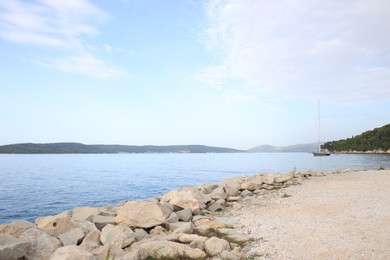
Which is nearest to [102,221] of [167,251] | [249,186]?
[167,251]

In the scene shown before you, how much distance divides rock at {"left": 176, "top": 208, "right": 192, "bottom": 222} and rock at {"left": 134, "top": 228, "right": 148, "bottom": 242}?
2084 mm

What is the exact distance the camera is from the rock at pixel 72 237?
8414mm

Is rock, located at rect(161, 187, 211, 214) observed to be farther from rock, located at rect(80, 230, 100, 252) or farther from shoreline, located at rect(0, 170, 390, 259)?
rock, located at rect(80, 230, 100, 252)

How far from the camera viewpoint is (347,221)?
32.4 feet

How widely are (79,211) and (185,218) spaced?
3.78m

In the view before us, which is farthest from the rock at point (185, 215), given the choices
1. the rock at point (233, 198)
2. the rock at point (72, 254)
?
the rock at point (72, 254)

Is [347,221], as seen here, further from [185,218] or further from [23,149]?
[23,149]

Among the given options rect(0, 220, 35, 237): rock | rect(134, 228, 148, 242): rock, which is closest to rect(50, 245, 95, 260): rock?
rect(134, 228, 148, 242): rock

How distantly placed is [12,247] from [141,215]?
3.93 meters

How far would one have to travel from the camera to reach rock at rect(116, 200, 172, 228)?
32.3 feet

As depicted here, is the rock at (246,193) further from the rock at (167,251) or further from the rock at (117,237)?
the rock at (167,251)

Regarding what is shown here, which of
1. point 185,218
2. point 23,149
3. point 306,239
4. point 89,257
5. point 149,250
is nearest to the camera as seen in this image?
point 89,257

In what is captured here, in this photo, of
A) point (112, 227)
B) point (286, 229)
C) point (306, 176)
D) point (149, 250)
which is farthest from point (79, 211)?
point (306, 176)

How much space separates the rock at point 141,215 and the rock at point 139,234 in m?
0.29
